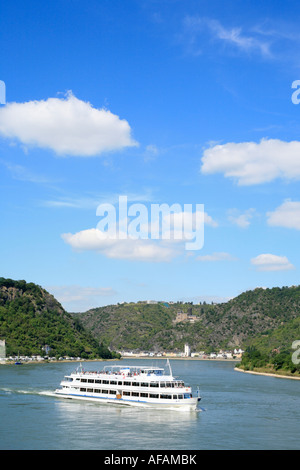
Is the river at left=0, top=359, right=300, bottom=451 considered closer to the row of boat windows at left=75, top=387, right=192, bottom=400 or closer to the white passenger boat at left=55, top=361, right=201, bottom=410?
the white passenger boat at left=55, top=361, right=201, bottom=410

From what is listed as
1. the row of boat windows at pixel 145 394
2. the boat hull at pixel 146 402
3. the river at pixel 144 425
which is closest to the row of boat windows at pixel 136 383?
the row of boat windows at pixel 145 394

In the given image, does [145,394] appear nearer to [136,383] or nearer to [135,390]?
[135,390]

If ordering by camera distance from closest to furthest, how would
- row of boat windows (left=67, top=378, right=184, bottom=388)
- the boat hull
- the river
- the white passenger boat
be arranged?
1. the river
2. the boat hull
3. the white passenger boat
4. row of boat windows (left=67, top=378, right=184, bottom=388)

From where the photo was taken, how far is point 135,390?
82.1 meters

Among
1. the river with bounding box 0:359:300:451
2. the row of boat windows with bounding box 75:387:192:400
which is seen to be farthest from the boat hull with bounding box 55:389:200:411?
the river with bounding box 0:359:300:451

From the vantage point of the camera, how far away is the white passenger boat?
257ft

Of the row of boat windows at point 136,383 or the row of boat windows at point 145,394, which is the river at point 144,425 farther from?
the row of boat windows at point 136,383

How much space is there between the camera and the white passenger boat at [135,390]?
78.2 m

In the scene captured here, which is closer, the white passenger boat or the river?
the river
